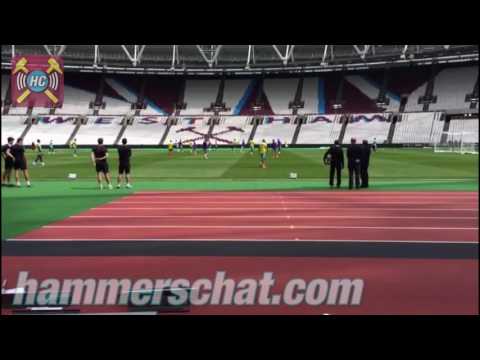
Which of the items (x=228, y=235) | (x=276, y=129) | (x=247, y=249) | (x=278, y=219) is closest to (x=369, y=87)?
(x=276, y=129)

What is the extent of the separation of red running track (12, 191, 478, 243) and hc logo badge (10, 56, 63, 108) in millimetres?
4990

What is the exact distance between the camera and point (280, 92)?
74500 millimetres

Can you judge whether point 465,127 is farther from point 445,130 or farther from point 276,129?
point 276,129

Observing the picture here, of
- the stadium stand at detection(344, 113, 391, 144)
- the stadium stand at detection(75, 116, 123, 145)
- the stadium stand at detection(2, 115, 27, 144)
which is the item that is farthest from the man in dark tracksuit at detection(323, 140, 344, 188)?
the stadium stand at detection(2, 115, 27, 144)

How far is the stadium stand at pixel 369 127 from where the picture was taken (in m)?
61.9

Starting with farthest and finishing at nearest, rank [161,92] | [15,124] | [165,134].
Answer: [161,92], [165,134], [15,124]

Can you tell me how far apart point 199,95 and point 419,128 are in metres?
33.9

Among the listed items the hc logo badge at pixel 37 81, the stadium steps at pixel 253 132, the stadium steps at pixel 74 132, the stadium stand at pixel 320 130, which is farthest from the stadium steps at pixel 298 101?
the hc logo badge at pixel 37 81

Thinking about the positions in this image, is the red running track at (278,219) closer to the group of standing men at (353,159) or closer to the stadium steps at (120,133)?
the group of standing men at (353,159)

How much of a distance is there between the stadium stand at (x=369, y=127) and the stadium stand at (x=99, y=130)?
108 feet

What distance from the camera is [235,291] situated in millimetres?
5426

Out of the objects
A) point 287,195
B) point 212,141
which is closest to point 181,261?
point 287,195

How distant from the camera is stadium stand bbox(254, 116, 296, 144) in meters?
65.4
